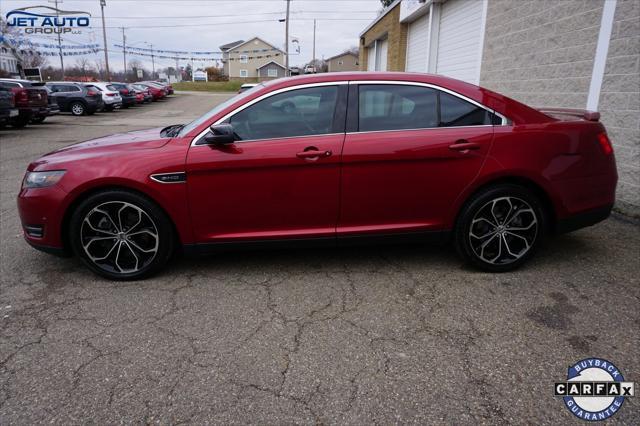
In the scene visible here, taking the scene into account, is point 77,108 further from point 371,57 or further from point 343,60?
point 343,60

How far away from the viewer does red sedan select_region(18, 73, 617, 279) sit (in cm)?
332

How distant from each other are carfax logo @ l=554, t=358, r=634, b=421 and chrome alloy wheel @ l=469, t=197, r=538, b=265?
1214 mm

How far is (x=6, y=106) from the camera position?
43.1 ft

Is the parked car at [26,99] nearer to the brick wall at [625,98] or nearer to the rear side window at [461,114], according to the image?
the rear side window at [461,114]

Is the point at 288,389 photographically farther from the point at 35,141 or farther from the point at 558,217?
the point at 35,141

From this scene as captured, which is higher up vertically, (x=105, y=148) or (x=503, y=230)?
(x=105, y=148)

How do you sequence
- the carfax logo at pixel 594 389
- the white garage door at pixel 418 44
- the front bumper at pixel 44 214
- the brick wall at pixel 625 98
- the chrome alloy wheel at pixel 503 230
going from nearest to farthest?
1. the carfax logo at pixel 594 389
2. the front bumper at pixel 44 214
3. the chrome alloy wheel at pixel 503 230
4. the brick wall at pixel 625 98
5. the white garage door at pixel 418 44

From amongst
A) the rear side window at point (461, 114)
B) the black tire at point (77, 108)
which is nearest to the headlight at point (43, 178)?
the rear side window at point (461, 114)

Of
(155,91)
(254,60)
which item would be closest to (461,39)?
(155,91)

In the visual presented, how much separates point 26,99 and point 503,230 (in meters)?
16.3

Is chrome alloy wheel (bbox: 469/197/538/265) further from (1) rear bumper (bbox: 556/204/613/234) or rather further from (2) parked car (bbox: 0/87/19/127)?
(2) parked car (bbox: 0/87/19/127)

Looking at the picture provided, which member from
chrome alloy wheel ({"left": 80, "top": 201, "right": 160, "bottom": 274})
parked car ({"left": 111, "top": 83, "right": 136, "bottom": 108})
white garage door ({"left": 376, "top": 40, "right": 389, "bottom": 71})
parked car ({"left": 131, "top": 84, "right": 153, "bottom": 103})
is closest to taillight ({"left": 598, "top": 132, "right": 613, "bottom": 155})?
chrome alloy wheel ({"left": 80, "top": 201, "right": 160, "bottom": 274})

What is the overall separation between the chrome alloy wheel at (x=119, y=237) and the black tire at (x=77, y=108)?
71.8ft

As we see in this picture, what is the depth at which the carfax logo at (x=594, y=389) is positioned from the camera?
7.11 feet
